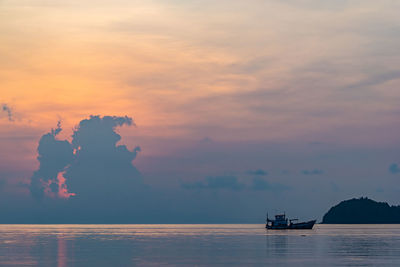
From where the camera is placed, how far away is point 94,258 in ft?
426

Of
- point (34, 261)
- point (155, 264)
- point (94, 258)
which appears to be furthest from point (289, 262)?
point (34, 261)

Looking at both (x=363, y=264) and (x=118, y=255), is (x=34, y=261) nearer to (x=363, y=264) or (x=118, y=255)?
(x=118, y=255)

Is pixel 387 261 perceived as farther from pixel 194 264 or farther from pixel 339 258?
pixel 194 264

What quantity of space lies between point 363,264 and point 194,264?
3104 centimetres

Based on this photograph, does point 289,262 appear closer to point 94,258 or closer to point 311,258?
point 311,258

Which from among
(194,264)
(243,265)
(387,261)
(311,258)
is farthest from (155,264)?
(387,261)

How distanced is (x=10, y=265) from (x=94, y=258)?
21912mm

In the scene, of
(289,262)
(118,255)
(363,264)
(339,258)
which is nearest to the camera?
(363,264)

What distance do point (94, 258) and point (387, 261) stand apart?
6014 centimetres

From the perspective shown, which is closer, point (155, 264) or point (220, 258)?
point (155, 264)

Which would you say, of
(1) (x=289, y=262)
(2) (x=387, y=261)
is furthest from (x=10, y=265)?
(2) (x=387, y=261)

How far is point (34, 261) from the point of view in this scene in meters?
122

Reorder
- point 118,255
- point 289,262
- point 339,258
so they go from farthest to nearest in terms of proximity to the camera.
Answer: point 118,255
point 339,258
point 289,262

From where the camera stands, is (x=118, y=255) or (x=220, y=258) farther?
(x=118, y=255)
